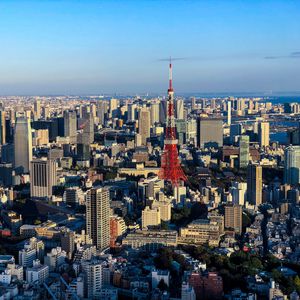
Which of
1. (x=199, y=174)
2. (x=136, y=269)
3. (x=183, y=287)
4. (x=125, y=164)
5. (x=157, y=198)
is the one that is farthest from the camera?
(x=125, y=164)

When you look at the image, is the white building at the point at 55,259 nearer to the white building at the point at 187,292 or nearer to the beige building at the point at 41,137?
the white building at the point at 187,292

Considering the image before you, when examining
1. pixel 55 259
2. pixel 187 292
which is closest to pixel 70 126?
pixel 55 259

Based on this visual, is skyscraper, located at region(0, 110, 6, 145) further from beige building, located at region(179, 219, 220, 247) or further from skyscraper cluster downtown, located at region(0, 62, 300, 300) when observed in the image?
beige building, located at region(179, 219, 220, 247)

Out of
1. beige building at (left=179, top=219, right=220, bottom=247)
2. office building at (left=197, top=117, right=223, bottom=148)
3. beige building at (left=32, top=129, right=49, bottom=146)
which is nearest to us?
beige building at (left=179, top=219, right=220, bottom=247)

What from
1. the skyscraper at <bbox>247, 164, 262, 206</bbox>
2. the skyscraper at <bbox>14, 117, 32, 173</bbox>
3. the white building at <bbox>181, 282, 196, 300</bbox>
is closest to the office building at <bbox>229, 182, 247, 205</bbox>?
the skyscraper at <bbox>247, 164, 262, 206</bbox>

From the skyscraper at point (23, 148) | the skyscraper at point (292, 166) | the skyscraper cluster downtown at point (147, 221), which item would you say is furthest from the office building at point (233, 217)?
the skyscraper at point (23, 148)

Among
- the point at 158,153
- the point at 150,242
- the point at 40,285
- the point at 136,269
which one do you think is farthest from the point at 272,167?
the point at 40,285

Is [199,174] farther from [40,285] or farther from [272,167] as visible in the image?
[40,285]
